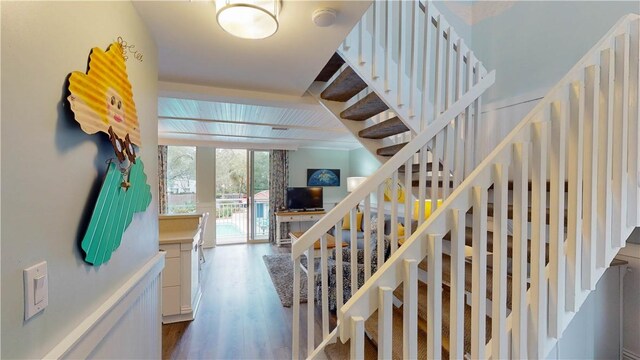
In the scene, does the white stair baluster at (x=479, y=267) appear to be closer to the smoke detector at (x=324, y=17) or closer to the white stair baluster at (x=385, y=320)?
the white stair baluster at (x=385, y=320)

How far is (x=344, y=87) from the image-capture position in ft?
6.93

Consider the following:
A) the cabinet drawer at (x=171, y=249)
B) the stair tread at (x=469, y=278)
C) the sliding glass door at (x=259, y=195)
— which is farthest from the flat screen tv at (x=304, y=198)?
the stair tread at (x=469, y=278)

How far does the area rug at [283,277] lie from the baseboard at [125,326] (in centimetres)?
173

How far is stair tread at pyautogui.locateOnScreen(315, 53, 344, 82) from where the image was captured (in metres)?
1.91

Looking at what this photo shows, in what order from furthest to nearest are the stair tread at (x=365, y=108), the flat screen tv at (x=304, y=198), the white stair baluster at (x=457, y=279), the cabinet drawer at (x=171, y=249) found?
the flat screen tv at (x=304, y=198), the cabinet drawer at (x=171, y=249), the stair tread at (x=365, y=108), the white stair baluster at (x=457, y=279)

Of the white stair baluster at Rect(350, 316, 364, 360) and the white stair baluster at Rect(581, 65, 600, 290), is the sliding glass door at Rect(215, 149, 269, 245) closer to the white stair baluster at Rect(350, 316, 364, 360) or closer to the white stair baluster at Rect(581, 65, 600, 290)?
the white stair baluster at Rect(350, 316, 364, 360)

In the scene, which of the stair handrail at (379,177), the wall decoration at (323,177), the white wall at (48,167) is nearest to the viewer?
the white wall at (48,167)

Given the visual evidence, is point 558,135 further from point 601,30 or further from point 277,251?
point 277,251

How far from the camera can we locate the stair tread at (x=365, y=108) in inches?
77.2

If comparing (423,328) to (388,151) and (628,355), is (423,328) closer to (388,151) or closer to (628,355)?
(388,151)

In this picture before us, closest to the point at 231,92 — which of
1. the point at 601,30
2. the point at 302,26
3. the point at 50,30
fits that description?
the point at 302,26

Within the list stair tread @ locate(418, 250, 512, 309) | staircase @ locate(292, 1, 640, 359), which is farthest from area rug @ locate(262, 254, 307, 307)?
stair tread @ locate(418, 250, 512, 309)

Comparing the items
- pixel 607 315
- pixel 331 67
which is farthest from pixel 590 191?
pixel 331 67

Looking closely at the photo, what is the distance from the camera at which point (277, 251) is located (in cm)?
543
